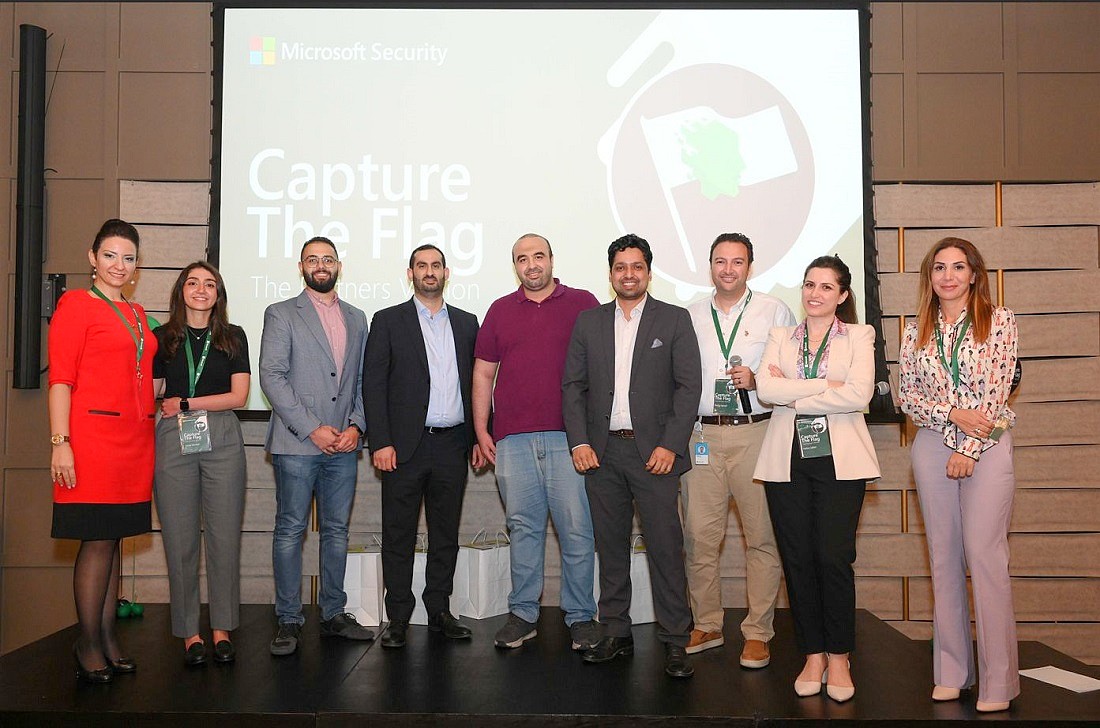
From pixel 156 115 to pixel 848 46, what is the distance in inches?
156

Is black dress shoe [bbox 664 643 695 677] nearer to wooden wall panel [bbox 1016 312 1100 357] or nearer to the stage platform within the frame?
the stage platform

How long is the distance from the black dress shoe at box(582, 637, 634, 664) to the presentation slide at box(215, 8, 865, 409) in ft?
6.35

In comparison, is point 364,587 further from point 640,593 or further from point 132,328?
point 132,328

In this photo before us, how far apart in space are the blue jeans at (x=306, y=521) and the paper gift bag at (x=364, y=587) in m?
0.19

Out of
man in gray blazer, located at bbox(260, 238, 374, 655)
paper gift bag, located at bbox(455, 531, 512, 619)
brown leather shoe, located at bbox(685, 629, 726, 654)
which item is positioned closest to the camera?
brown leather shoe, located at bbox(685, 629, 726, 654)

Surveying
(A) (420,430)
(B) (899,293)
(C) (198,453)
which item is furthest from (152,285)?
(B) (899,293)

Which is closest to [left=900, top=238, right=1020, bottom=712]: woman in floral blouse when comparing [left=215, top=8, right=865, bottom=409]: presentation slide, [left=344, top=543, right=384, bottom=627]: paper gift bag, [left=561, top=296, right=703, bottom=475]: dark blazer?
[left=561, top=296, right=703, bottom=475]: dark blazer

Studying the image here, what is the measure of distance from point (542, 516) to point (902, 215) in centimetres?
276

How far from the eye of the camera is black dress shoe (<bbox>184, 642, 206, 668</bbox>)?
338 centimetres

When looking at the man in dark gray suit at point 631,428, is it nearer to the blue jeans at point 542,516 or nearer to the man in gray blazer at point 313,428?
the blue jeans at point 542,516

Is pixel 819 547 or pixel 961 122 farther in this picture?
pixel 961 122

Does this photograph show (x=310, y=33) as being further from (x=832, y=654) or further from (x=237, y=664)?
(x=832, y=654)

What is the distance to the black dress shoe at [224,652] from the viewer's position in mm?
3406

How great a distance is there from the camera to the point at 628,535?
3475 millimetres
